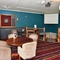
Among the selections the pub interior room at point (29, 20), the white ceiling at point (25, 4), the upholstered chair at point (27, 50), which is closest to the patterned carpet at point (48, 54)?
the upholstered chair at point (27, 50)

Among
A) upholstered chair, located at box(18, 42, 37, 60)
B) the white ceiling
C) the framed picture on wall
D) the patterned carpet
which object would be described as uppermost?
the white ceiling

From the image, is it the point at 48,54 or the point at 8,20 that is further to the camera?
the point at 8,20

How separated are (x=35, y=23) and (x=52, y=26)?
201cm

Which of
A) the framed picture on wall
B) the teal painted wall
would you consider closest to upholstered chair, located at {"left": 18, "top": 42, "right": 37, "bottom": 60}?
the teal painted wall

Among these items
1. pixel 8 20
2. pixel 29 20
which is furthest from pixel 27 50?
pixel 29 20

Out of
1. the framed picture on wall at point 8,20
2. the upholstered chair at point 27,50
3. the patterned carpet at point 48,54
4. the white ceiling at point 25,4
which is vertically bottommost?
the patterned carpet at point 48,54

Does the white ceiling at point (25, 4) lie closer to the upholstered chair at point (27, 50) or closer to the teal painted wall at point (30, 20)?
the teal painted wall at point (30, 20)

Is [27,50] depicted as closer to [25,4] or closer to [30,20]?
[25,4]

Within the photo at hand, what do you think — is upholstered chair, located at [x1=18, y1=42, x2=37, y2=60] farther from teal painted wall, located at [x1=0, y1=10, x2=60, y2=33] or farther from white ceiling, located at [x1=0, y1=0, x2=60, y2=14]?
teal painted wall, located at [x1=0, y1=10, x2=60, y2=33]

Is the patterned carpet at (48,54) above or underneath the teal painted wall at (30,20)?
underneath

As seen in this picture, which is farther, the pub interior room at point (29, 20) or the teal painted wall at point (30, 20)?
the teal painted wall at point (30, 20)

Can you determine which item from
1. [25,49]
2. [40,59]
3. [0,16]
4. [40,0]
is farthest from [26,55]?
→ [0,16]

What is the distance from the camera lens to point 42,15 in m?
10.9

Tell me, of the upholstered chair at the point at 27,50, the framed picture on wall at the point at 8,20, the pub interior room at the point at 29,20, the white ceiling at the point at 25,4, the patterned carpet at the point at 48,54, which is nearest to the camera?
the upholstered chair at the point at 27,50
